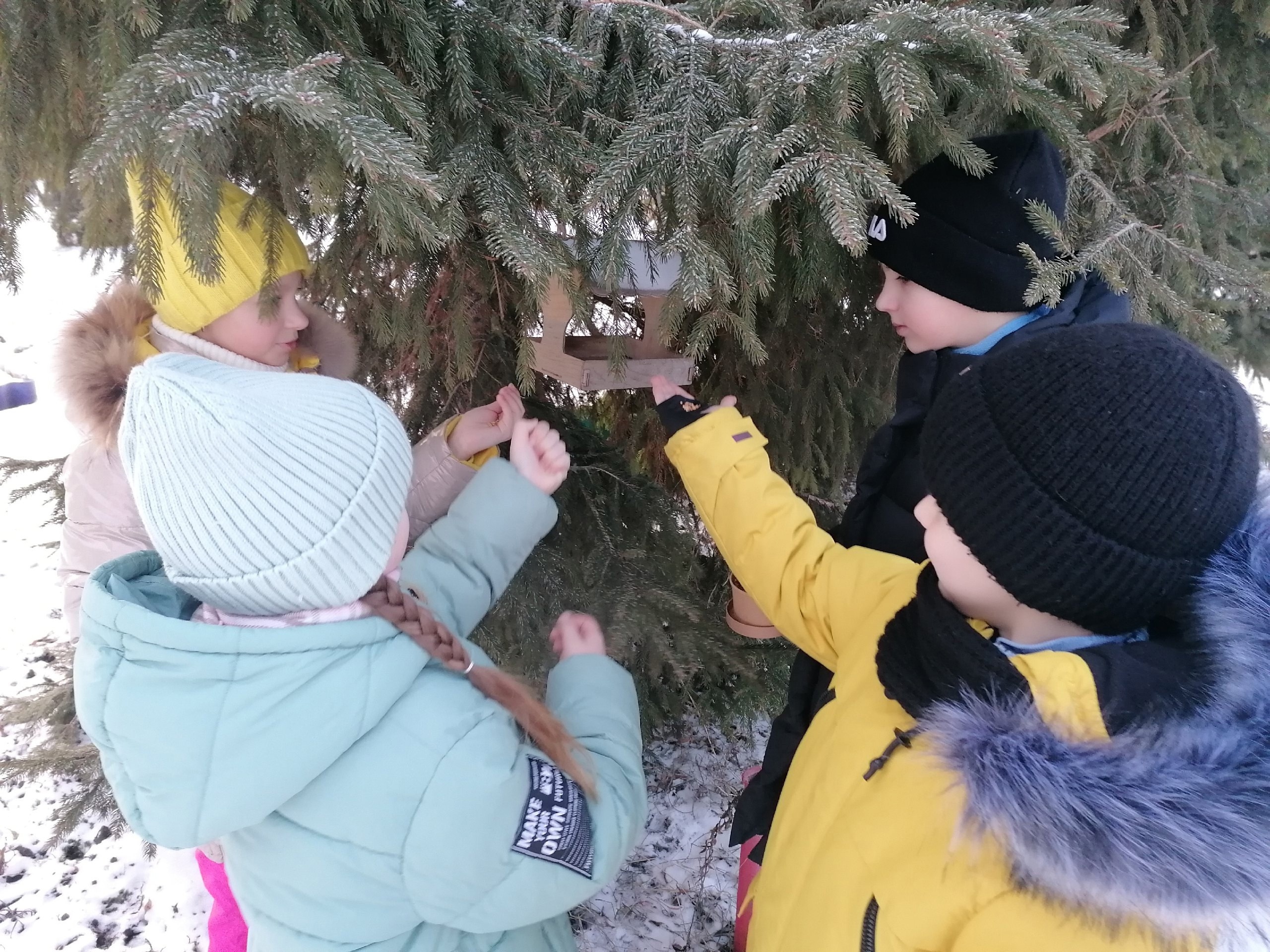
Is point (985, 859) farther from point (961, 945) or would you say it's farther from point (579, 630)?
point (579, 630)

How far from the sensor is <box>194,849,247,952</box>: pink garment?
6.73 ft

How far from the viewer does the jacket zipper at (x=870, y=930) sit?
103 cm

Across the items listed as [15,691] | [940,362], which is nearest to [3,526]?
[15,691]

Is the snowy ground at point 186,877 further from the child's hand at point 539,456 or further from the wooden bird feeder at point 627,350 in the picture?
the child's hand at point 539,456

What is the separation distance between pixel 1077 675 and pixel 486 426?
141 centimetres

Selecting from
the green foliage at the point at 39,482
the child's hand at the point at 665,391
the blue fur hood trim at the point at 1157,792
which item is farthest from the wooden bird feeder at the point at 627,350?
the green foliage at the point at 39,482

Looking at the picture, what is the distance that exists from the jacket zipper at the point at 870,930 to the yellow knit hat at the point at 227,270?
1.60 m

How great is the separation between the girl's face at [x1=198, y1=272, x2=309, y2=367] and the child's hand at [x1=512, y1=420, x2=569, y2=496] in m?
0.61

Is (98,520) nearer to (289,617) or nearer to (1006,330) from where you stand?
(289,617)

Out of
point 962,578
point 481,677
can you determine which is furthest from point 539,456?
point 962,578

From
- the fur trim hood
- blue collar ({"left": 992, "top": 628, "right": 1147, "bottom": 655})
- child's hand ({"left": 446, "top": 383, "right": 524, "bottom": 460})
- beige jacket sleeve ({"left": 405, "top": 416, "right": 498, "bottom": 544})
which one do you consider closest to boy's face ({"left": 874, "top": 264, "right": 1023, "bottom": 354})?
blue collar ({"left": 992, "top": 628, "right": 1147, "bottom": 655})

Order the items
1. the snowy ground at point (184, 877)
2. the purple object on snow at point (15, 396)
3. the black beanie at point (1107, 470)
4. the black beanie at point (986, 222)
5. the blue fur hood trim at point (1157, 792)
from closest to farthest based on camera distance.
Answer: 1. the blue fur hood trim at point (1157, 792)
2. the black beanie at point (1107, 470)
3. the black beanie at point (986, 222)
4. the snowy ground at point (184, 877)
5. the purple object on snow at point (15, 396)

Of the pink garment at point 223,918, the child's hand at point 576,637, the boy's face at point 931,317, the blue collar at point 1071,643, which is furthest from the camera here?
the pink garment at point 223,918

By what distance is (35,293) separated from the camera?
384 inches
